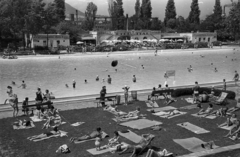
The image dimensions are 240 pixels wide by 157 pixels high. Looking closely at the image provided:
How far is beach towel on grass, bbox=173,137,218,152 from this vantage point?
30.0 feet

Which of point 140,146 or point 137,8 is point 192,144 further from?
point 137,8

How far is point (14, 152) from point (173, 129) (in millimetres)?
6224

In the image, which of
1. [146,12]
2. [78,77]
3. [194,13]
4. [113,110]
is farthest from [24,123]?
[194,13]

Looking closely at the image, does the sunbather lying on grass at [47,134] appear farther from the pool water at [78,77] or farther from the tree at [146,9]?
the tree at [146,9]

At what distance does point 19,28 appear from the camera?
52.3 metres

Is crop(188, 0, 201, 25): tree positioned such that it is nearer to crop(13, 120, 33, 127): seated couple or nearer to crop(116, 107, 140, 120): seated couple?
crop(116, 107, 140, 120): seated couple

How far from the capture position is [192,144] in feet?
31.1

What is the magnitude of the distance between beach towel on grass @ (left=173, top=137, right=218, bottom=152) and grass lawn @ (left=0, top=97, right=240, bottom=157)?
20 centimetres

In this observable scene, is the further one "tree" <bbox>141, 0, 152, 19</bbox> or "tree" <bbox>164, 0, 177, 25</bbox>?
"tree" <bbox>164, 0, 177, 25</bbox>

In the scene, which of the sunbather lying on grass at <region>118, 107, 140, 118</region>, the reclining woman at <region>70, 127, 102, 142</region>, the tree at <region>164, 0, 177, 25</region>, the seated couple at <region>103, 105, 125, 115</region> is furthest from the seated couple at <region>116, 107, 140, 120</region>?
the tree at <region>164, 0, 177, 25</region>

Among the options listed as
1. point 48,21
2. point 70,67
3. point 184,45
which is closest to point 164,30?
point 184,45

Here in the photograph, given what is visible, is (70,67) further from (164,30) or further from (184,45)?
(164,30)

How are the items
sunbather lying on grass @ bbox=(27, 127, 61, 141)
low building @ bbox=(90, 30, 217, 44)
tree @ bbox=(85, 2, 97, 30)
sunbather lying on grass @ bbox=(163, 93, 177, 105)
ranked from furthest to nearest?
tree @ bbox=(85, 2, 97, 30)
low building @ bbox=(90, 30, 217, 44)
sunbather lying on grass @ bbox=(163, 93, 177, 105)
sunbather lying on grass @ bbox=(27, 127, 61, 141)

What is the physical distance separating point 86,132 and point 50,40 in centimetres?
5122
